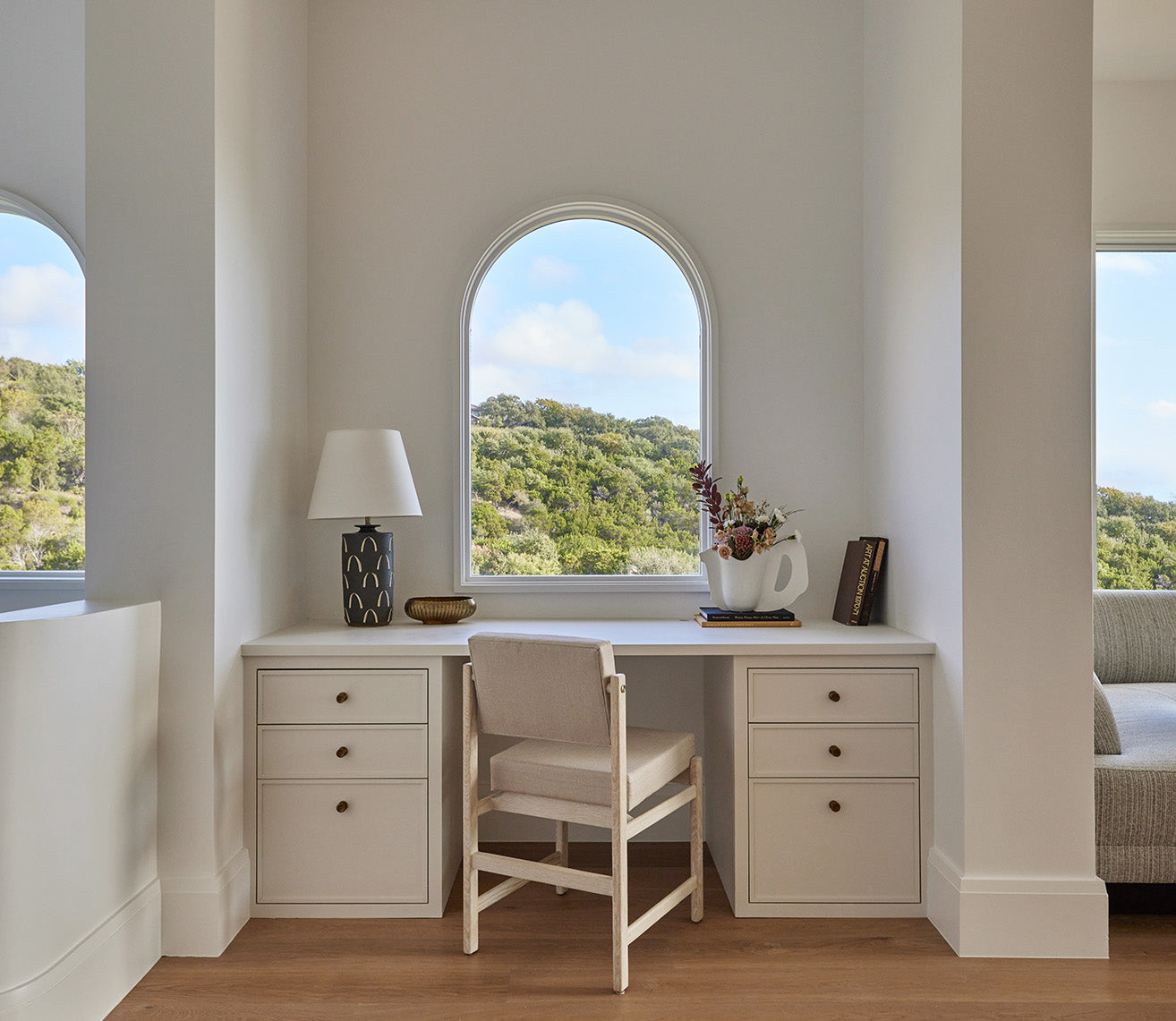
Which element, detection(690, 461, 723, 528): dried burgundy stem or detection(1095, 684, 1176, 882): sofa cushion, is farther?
detection(690, 461, 723, 528): dried burgundy stem

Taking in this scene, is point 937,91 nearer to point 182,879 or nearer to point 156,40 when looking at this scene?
point 156,40

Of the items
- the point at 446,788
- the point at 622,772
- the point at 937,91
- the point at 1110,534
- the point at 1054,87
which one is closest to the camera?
the point at 622,772

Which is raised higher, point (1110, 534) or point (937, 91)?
point (937, 91)

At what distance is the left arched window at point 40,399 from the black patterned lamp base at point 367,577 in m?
1.16

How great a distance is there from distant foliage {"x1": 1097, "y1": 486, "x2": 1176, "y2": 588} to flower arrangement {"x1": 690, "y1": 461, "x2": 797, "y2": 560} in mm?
1591

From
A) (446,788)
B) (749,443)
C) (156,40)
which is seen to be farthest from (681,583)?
(156,40)

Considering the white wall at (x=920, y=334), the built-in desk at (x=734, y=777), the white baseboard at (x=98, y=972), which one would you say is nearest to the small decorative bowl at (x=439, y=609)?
the built-in desk at (x=734, y=777)

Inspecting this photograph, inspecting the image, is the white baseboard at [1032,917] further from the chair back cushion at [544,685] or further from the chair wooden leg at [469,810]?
the chair wooden leg at [469,810]

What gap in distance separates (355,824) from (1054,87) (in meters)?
2.56

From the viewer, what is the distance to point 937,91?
229cm

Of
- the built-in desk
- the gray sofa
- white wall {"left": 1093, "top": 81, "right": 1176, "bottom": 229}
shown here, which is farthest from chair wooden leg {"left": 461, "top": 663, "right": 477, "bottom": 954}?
white wall {"left": 1093, "top": 81, "right": 1176, "bottom": 229}

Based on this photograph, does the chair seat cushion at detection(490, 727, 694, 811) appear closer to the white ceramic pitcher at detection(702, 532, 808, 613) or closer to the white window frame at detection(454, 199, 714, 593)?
the white ceramic pitcher at detection(702, 532, 808, 613)

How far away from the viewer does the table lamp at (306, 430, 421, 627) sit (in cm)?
258

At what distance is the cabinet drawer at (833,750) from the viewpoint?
2.35 m
